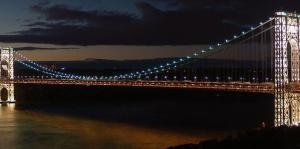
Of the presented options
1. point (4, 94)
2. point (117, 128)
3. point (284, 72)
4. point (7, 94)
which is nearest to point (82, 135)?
point (117, 128)

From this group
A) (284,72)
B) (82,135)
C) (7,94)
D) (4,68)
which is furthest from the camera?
(4,68)

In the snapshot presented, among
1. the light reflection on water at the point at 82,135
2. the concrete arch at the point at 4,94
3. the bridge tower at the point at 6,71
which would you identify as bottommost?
the light reflection on water at the point at 82,135

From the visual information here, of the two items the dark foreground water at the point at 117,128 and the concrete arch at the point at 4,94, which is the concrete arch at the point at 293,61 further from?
the concrete arch at the point at 4,94

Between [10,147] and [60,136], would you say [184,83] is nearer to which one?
[60,136]

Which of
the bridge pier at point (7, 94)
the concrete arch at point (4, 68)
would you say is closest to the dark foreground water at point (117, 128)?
the bridge pier at point (7, 94)

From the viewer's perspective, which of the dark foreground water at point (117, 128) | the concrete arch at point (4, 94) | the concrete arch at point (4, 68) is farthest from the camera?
the concrete arch at point (4, 68)

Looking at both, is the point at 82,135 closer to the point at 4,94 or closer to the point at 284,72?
the point at 284,72

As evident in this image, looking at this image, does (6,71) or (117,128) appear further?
(6,71)
